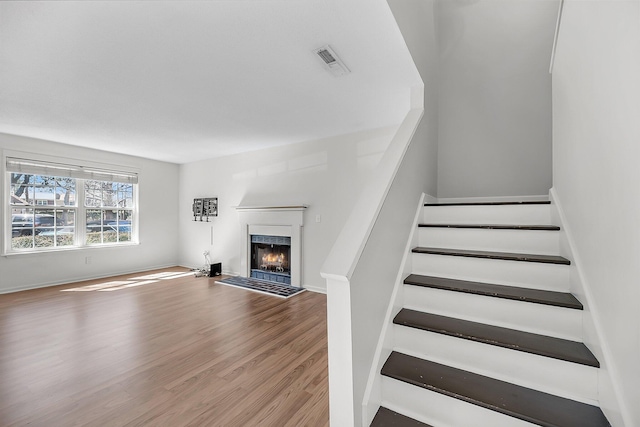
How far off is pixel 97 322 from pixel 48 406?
4.94 feet

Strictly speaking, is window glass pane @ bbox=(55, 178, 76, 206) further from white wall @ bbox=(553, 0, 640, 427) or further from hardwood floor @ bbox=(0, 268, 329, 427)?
white wall @ bbox=(553, 0, 640, 427)

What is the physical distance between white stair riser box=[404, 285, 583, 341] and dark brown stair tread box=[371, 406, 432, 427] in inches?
21.9

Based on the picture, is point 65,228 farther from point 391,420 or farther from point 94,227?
point 391,420

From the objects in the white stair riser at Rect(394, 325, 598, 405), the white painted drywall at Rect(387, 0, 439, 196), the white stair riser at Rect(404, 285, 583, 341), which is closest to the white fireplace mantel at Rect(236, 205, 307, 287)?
the white painted drywall at Rect(387, 0, 439, 196)

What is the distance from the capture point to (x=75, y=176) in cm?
466

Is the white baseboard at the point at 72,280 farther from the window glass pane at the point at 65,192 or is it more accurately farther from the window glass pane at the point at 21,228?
the window glass pane at the point at 65,192

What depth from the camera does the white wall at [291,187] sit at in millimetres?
3885

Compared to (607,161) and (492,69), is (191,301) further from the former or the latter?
(492,69)

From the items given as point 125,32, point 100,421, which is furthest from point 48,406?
point 125,32

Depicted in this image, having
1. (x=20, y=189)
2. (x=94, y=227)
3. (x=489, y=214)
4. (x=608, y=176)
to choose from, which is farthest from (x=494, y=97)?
(x=20, y=189)

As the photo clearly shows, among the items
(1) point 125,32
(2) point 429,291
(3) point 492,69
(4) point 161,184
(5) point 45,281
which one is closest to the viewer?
(2) point 429,291

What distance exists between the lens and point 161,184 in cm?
593

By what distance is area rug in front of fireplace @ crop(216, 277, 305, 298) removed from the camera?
4.02m

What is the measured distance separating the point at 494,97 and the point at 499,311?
245 cm
